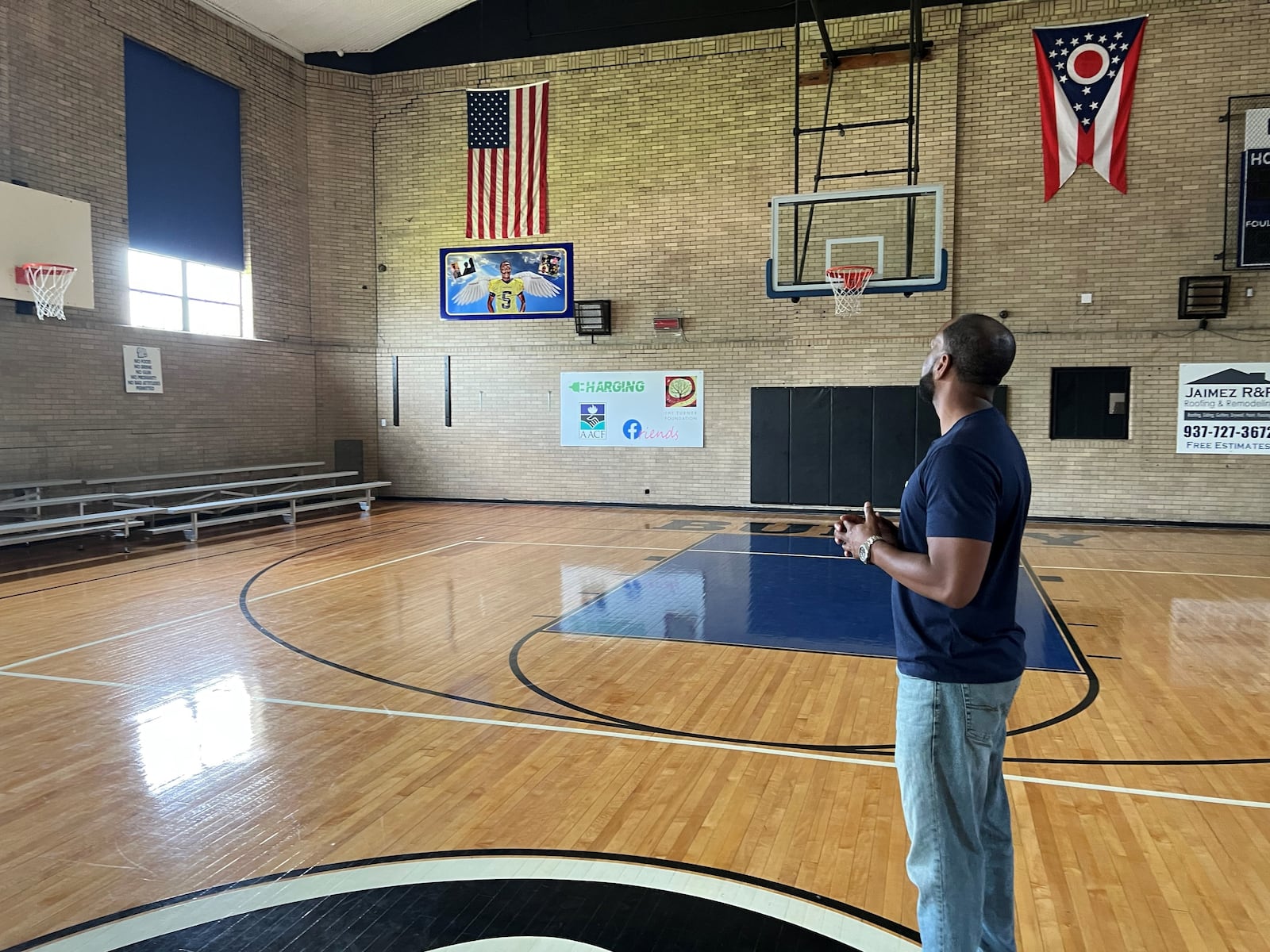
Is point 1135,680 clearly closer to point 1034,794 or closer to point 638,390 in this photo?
point 1034,794

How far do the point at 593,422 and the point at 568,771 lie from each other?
11156mm

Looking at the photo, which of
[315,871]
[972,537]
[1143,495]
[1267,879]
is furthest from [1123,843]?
[1143,495]

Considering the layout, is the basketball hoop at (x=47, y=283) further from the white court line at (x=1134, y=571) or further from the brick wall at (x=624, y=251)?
the white court line at (x=1134, y=571)

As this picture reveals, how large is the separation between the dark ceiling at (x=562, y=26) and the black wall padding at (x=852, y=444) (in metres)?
5.75

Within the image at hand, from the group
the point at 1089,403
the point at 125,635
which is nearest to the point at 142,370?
the point at 125,635

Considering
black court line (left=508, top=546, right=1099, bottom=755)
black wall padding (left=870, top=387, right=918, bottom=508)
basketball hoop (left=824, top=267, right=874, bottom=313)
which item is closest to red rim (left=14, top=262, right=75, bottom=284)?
black court line (left=508, top=546, right=1099, bottom=755)

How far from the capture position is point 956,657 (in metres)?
2.00

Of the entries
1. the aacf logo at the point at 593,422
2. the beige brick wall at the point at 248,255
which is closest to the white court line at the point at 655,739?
the beige brick wall at the point at 248,255

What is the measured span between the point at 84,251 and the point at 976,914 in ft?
Answer: 40.9

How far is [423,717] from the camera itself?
4.73 m

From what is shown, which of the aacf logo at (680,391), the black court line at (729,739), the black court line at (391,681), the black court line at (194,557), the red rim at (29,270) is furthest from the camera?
the aacf logo at (680,391)

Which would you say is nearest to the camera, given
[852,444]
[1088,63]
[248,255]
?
[1088,63]

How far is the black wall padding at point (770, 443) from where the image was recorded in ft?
45.8

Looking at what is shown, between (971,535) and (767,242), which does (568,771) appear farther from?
(767,242)
